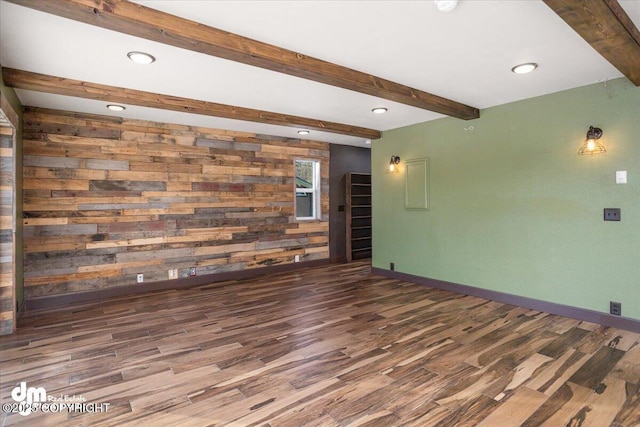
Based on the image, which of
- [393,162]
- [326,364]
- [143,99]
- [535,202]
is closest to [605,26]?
[535,202]

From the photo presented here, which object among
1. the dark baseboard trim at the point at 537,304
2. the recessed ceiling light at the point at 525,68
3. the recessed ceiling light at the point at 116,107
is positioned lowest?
the dark baseboard trim at the point at 537,304

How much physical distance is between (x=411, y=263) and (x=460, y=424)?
3.45 m

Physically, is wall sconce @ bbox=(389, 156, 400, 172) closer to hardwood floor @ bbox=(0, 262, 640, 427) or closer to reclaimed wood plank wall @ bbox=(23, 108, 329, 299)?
reclaimed wood plank wall @ bbox=(23, 108, 329, 299)

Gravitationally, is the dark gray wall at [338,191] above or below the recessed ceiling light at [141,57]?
below

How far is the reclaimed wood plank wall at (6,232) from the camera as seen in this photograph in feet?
10.5

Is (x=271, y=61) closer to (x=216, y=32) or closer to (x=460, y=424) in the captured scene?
(x=216, y=32)

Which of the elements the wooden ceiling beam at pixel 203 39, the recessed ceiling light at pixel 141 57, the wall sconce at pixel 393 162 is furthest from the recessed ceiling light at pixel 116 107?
the wall sconce at pixel 393 162

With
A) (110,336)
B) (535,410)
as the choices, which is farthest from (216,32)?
(535,410)

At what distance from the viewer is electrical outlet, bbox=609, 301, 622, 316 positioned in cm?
334

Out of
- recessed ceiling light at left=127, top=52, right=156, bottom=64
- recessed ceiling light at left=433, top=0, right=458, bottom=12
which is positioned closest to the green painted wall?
recessed ceiling light at left=433, top=0, right=458, bottom=12

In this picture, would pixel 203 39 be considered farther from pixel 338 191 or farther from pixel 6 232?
pixel 338 191

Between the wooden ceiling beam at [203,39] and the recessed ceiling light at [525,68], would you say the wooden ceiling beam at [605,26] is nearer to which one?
the recessed ceiling light at [525,68]

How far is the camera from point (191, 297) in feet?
14.9

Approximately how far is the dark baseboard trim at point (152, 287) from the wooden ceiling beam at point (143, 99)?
2.45m
